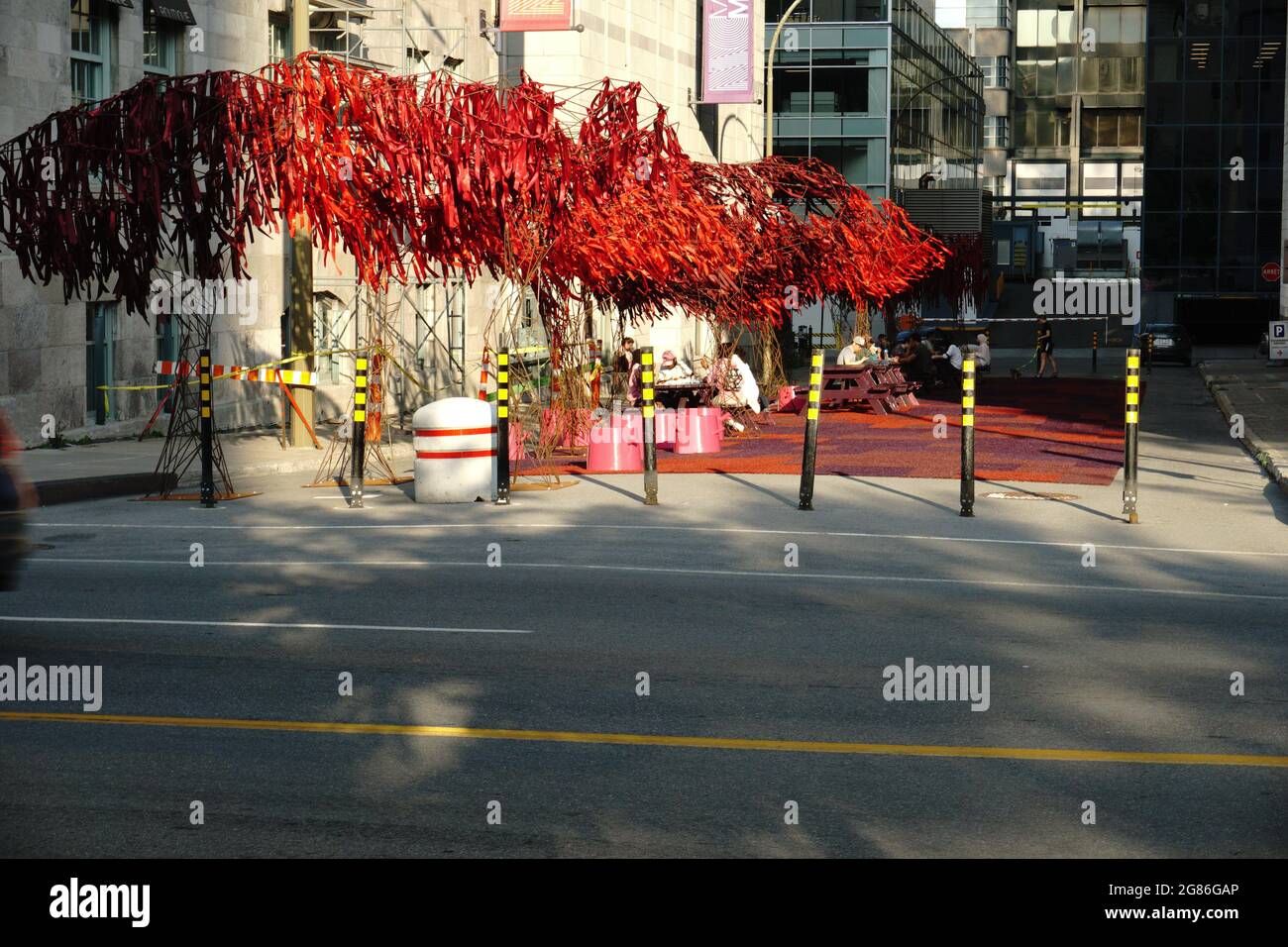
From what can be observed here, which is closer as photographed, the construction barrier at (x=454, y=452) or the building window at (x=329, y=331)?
the construction barrier at (x=454, y=452)

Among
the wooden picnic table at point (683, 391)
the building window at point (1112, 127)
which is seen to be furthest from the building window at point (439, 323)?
the building window at point (1112, 127)

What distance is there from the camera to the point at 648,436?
16.8 meters

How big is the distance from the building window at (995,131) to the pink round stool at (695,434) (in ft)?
302

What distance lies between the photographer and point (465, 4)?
35.5 meters

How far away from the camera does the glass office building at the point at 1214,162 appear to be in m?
75.8

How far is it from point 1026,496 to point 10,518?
11.5m

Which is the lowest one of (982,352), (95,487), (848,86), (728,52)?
(95,487)

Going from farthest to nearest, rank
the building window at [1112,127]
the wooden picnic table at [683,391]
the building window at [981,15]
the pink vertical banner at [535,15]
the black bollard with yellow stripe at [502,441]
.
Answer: the building window at [981,15] < the building window at [1112,127] < the pink vertical banner at [535,15] < the wooden picnic table at [683,391] < the black bollard with yellow stripe at [502,441]

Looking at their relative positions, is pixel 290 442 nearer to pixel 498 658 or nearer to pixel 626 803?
pixel 498 658

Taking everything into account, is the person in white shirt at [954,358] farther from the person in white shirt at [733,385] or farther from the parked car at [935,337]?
the person in white shirt at [733,385]

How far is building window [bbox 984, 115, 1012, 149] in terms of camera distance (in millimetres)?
110188

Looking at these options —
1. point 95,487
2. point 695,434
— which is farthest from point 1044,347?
point 95,487

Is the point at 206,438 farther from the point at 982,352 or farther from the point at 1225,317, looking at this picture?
the point at 1225,317
